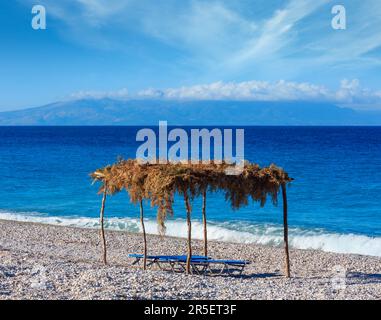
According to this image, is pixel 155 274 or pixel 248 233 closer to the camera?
pixel 155 274

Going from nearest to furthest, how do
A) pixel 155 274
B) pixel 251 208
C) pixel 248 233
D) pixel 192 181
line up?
pixel 155 274 → pixel 192 181 → pixel 248 233 → pixel 251 208

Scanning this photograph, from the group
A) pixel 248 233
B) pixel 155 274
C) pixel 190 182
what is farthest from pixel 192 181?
pixel 248 233

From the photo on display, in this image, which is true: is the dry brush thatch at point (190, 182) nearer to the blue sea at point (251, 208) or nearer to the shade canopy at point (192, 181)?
the shade canopy at point (192, 181)

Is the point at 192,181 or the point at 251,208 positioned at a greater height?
the point at 192,181

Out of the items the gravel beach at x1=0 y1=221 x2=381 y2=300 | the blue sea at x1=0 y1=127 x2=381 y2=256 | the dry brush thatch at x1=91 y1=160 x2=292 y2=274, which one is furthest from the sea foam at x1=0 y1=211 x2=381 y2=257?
the dry brush thatch at x1=91 y1=160 x2=292 y2=274

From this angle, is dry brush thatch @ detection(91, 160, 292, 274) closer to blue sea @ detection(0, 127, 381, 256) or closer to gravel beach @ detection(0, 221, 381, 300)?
gravel beach @ detection(0, 221, 381, 300)

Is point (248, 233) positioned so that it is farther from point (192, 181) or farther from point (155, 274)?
point (155, 274)

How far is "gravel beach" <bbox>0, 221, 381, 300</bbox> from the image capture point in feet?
30.0

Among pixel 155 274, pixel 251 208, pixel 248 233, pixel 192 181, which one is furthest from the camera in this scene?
pixel 251 208

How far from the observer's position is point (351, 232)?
Result: 23203 millimetres

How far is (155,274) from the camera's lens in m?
10.8
